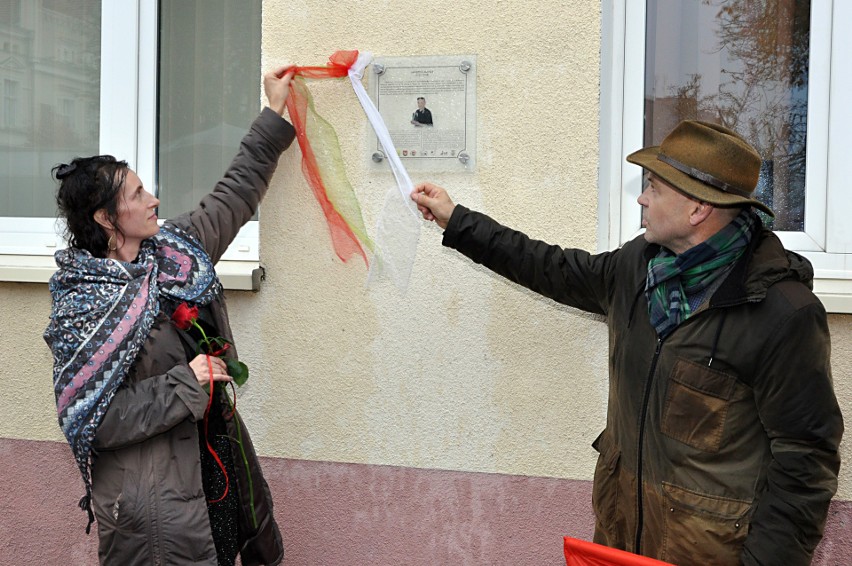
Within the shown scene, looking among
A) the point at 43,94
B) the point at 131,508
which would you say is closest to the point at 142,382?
the point at 131,508

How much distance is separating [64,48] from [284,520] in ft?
8.27

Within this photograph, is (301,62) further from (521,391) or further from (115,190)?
(521,391)

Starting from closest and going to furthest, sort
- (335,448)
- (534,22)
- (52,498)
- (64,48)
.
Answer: (534,22)
(335,448)
(52,498)
(64,48)

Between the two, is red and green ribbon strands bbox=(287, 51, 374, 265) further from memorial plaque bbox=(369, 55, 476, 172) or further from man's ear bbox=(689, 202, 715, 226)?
man's ear bbox=(689, 202, 715, 226)

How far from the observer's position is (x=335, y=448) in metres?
3.67

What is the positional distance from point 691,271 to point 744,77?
1351 mm

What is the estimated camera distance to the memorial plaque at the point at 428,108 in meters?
3.46

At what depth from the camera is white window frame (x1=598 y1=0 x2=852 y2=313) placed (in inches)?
131

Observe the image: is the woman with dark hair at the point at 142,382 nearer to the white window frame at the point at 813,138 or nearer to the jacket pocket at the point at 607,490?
the jacket pocket at the point at 607,490

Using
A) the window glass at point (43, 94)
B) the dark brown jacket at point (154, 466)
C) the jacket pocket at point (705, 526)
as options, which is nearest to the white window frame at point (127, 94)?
the window glass at point (43, 94)

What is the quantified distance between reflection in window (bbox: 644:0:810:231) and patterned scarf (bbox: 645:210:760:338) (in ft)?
3.47

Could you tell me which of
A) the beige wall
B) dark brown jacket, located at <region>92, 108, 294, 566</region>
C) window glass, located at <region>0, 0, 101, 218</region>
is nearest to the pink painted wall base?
the beige wall

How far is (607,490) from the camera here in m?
2.74

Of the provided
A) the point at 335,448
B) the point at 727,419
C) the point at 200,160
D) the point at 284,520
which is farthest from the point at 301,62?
the point at 727,419
